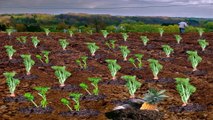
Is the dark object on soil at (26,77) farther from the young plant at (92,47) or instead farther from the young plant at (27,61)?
the young plant at (92,47)

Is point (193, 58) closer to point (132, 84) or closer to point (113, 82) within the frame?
point (113, 82)

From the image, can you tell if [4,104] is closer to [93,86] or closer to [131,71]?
[93,86]

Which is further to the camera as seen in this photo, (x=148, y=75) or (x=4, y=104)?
(x=148, y=75)

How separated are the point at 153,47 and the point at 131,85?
472 inches

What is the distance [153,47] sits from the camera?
2431 cm

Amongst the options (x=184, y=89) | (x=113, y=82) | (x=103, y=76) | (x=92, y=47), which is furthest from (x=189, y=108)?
(x=92, y=47)

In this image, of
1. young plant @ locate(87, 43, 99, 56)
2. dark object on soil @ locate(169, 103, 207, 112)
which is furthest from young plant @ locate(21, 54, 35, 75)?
dark object on soil @ locate(169, 103, 207, 112)

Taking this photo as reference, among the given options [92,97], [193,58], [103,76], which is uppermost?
[193,58]

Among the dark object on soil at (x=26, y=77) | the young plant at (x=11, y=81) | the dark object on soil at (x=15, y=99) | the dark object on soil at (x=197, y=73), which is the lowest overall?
the dark object on soil at (x=15, y=99)

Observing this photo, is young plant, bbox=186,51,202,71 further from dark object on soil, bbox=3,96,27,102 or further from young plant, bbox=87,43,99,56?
dark object on soil, bbox=3,96,27,102

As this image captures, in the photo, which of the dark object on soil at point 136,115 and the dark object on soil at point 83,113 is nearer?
the dark object on soil at point 136,115

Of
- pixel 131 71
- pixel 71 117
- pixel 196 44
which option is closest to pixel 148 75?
pixel 131 71

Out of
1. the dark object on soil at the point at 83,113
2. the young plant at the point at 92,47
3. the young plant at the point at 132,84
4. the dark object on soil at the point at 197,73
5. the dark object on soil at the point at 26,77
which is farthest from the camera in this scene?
the young plant at the point at 92,47

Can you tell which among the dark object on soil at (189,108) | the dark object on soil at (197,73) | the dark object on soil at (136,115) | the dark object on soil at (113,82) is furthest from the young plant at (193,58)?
the dark object on soil at (136,115)
